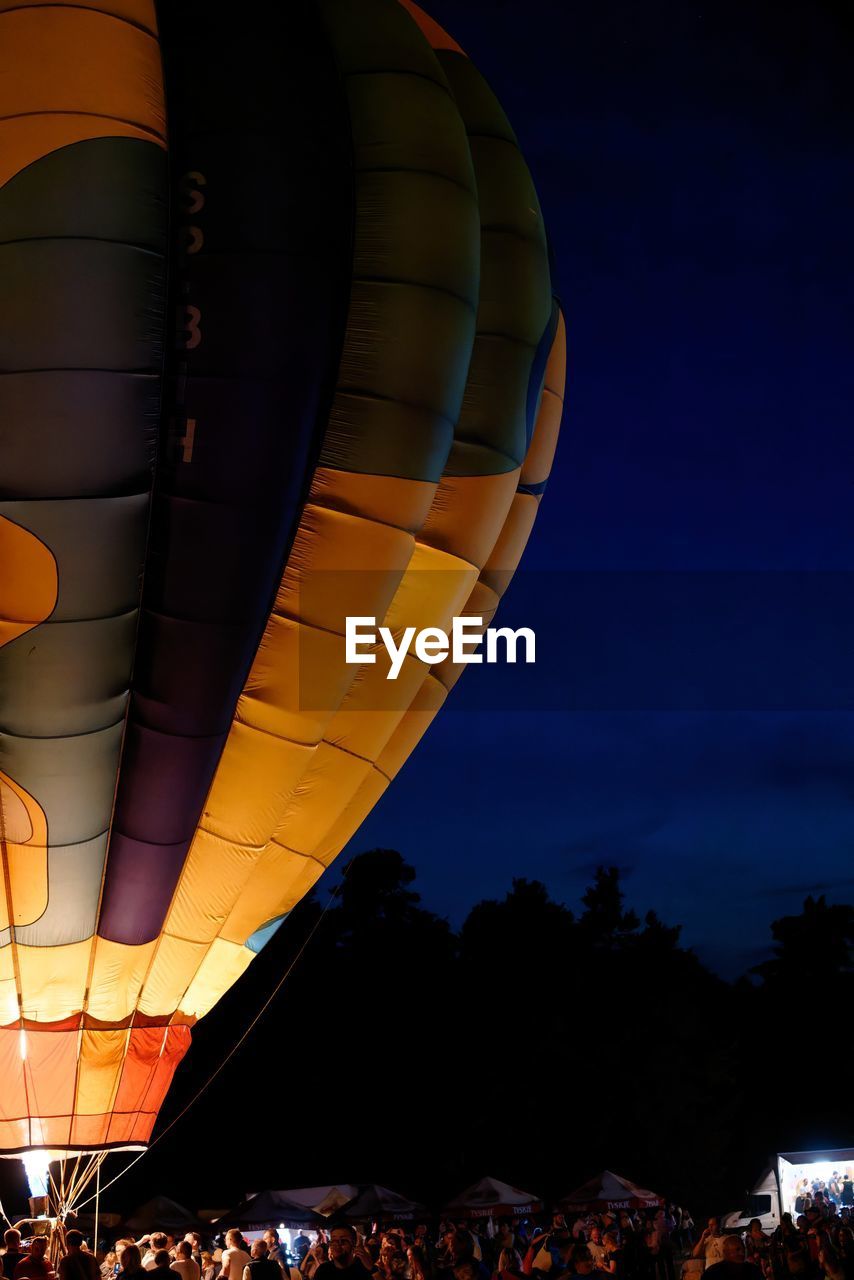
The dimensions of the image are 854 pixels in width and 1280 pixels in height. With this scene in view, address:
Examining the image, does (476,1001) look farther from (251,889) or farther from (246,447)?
(246,447)

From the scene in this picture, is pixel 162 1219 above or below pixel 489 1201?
below

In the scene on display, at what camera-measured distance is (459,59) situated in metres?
7.34

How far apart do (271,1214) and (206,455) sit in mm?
10378

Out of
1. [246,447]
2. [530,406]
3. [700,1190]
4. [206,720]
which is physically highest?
[530,406]

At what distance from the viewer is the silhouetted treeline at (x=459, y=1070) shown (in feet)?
71.6

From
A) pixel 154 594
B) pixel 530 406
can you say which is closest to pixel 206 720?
pixel 154 594

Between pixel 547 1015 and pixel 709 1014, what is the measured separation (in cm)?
915

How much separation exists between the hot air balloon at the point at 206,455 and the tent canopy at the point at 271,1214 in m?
7.60

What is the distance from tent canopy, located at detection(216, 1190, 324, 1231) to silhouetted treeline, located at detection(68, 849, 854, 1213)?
608 centimetres

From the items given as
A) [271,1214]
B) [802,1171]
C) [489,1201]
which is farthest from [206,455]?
[802,1171]

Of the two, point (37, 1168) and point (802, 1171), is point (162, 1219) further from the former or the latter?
point (37, 1168)

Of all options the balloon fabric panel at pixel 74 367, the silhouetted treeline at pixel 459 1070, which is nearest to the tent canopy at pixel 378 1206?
the silhouetted treeline at pixel 459 1070

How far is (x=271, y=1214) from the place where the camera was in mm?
13609

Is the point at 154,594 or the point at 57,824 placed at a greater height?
the point at 154,594
